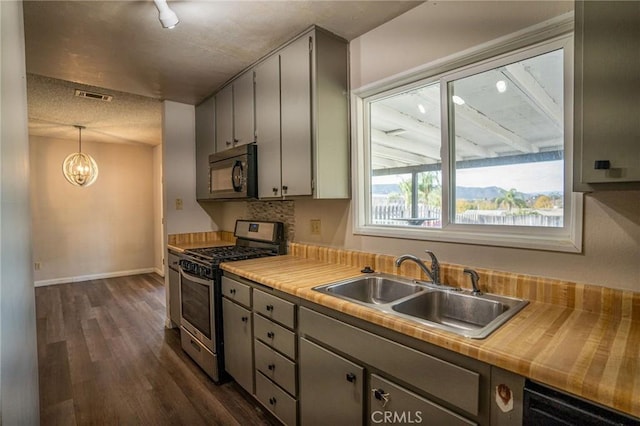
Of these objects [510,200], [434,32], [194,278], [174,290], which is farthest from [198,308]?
[434,32]

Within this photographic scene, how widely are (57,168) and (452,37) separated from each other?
19.5 ft

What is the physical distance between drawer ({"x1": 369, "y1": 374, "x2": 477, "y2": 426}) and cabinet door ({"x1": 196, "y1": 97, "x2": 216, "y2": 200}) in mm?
2493

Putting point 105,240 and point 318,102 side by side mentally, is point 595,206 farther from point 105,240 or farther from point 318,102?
point 105,240

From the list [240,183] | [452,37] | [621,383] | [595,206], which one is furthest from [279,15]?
[621,383]

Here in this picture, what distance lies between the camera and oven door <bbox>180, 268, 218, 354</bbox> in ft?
7.71

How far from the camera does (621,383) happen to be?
794 millimetres

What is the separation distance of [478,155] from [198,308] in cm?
221

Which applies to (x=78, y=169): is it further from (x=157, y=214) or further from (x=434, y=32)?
(x=434, y=32)

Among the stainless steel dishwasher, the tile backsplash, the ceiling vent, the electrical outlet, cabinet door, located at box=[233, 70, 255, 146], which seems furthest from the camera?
the ceiling vent

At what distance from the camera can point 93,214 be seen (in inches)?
217

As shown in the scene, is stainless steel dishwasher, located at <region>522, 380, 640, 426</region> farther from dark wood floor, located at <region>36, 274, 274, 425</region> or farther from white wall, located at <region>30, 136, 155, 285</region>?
white wall, located at <region>30, 136, 155, 285</region>

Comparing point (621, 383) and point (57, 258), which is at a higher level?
point (621, 383)

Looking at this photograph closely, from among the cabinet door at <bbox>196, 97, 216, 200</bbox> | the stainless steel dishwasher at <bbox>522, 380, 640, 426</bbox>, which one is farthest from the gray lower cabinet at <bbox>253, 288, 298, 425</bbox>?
the cabinet door at <bbox>196, 97, 216, 200</bbox>

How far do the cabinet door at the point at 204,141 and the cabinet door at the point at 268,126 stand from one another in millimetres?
883
